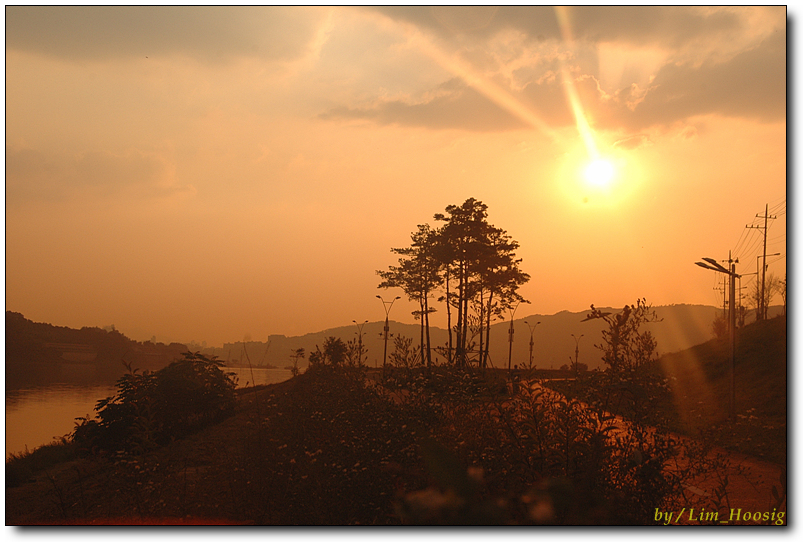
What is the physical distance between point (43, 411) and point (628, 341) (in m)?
10.2

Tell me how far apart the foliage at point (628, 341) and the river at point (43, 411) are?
19.2 ft

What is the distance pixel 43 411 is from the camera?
9953mm

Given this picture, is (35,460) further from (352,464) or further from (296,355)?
(352,464)

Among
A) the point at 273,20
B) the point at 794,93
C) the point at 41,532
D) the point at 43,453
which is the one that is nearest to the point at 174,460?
the point at 41,532

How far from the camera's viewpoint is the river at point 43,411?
22.8ft

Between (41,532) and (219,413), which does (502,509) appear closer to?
(41,532)

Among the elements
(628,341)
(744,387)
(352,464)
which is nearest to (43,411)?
(352,464)

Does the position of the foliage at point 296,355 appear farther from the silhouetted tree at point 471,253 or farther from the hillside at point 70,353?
the silhouetted tree at point 471,253

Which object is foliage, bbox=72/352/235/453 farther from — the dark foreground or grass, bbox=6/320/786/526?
the dark foreground

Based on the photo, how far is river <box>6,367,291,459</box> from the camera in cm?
694

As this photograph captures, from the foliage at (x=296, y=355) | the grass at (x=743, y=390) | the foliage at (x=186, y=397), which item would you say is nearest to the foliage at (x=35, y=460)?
the foliage at (x=186, y=397)

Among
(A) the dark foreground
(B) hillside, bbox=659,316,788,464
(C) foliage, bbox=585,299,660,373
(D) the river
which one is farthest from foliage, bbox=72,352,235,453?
(B) hillside, bbox=659,316,788,464

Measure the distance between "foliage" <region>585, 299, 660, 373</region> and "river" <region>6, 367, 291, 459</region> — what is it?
5.85 metres

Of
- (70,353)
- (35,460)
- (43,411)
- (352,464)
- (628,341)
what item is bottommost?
(35,460)
